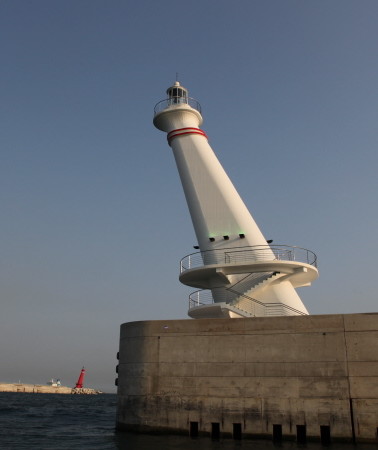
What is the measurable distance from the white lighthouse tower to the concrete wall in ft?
10.7

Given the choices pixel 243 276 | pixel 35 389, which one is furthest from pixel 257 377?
pixel 35 389

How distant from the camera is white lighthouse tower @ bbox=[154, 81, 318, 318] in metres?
26.1

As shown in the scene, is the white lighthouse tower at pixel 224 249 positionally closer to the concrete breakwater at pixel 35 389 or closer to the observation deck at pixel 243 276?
the observation deck at pixel 243 276

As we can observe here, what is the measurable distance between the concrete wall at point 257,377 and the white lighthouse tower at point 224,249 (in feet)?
10.7

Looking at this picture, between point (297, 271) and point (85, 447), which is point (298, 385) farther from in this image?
point (85, 447)

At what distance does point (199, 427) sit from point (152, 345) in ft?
15.0

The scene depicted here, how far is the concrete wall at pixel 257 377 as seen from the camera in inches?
787

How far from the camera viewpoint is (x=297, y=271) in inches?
1038

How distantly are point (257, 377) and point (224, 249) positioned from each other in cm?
882

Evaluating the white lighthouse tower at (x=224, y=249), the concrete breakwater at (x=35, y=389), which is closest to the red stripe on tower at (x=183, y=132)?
the white lighthouse tower at (x=224, y=249)

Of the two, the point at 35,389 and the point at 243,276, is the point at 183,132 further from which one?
the point at 35,389

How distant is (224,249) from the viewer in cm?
2788

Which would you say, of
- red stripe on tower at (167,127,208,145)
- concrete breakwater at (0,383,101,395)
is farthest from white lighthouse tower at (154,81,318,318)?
concrete breakwater at (0,383,101,395)

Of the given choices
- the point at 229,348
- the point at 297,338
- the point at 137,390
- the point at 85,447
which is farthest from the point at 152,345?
the point at 297,338
